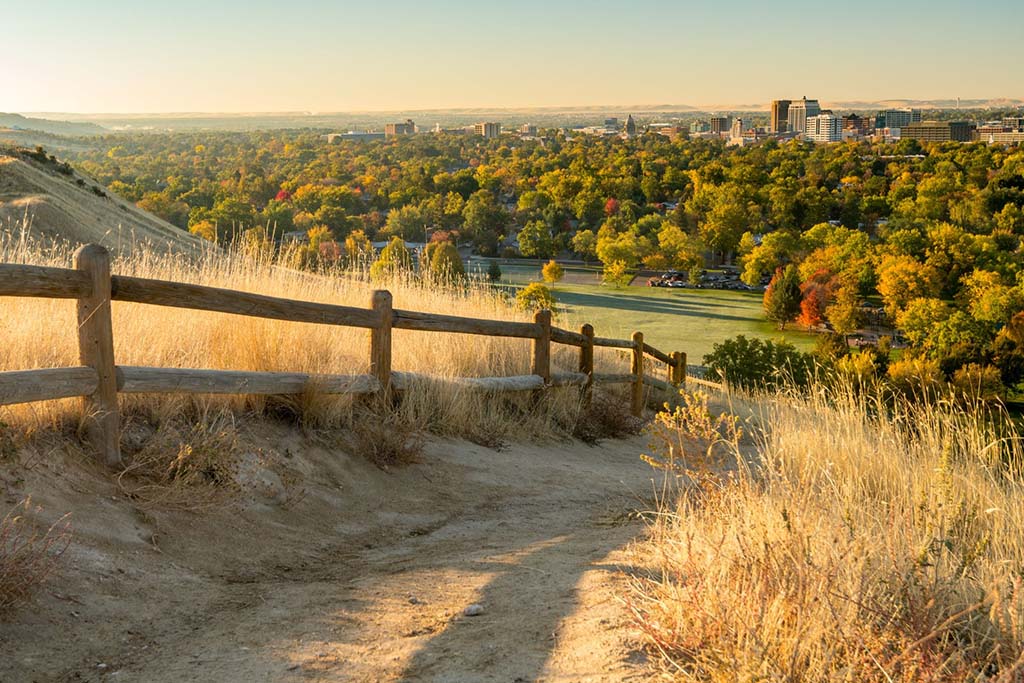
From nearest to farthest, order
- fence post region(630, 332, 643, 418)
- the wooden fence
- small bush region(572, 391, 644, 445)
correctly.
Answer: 1. the wooden fence
2. small bush region(572, 391, 644, 445)
3. fence post region(630, 332, 643, 418)

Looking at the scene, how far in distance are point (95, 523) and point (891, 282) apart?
89.8 metres

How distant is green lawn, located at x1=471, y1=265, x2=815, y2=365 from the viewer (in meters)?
74.4

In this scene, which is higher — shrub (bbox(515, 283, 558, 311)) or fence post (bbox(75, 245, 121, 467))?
fence post (bbox(75, 245, 121, 467))

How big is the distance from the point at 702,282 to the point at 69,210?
89.1 meters

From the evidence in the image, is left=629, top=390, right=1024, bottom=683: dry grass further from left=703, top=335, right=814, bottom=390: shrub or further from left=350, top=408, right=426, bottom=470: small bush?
left=703, top=335, right=814, bottom=390: shrub

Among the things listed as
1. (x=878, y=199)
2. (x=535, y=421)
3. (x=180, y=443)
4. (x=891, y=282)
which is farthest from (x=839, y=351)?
(x=878, y=199)

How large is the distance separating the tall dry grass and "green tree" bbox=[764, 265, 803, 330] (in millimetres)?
76973

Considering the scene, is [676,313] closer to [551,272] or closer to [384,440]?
[551,272]

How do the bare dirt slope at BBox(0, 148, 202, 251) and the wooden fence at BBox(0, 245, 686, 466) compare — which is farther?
the bare dirt slope at BBox(0, 148, 202, 251)

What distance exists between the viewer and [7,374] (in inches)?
190

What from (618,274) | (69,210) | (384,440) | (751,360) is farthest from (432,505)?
(618,274)

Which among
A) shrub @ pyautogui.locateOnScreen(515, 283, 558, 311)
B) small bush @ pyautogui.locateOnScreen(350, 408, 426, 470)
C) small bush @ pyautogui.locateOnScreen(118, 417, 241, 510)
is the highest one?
small bush @ pyautogui.locateOnScreen(118, 417, 241, 510)

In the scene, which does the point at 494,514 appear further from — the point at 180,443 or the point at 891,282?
the point at 891,282

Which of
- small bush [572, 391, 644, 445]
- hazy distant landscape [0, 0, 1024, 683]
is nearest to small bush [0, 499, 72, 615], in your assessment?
hazy distant landscape [0, 0, 1024, 683]
